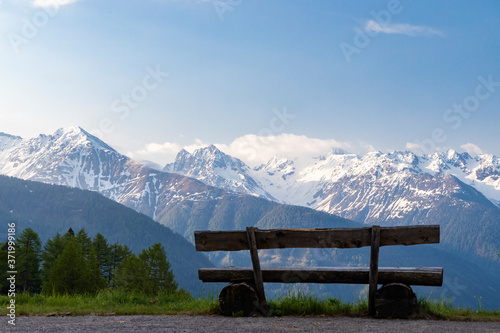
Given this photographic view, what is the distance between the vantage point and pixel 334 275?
10.9 m

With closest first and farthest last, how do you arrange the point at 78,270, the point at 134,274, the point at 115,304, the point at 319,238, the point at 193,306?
1. the point at 319,238
2. the point at 193,306
3. the point at 115,304
4. the point at 78,270
5. the point at 134,274

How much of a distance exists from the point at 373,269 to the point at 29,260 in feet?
211

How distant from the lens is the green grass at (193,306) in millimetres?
10977

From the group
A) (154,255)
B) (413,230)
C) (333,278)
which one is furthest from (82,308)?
(154,255)

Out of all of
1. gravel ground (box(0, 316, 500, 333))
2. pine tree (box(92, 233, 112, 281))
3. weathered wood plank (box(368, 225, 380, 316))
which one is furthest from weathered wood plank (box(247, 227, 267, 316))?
pine tree (box(92, 233, 112, 281))

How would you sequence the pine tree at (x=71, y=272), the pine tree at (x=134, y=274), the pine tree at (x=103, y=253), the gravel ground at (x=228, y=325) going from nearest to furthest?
the gravel ground at (x=228, y=325) < the pine tree at (x=71, y=272) < the pine tree at (x=134, y=274) < the pine tree at (x=103, y=253)

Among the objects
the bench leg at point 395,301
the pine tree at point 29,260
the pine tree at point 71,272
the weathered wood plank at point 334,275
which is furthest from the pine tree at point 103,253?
the bench leg at point 395,301

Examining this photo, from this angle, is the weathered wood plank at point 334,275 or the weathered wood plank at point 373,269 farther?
the weathered wood plank at point 334,275

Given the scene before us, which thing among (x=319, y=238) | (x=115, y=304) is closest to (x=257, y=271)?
(x=319, y=238)

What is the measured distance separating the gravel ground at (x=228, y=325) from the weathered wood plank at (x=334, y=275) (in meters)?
0.86

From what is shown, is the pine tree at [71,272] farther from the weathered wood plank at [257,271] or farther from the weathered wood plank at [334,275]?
the weathered wood plank at [257,271]

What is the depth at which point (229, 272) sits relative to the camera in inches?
444

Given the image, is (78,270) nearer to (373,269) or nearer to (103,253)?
(103,253)

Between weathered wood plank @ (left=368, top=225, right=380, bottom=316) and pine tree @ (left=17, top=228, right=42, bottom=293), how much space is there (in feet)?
202
